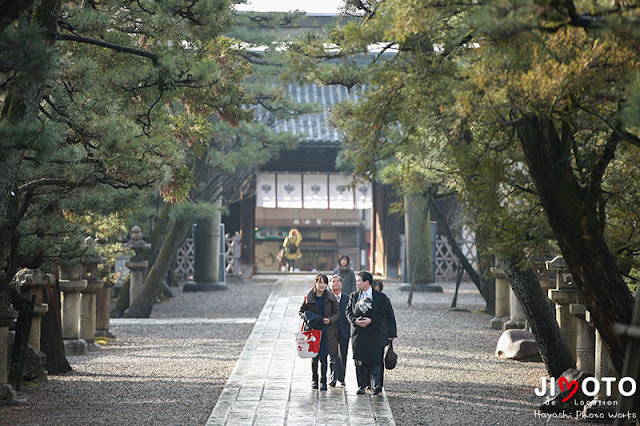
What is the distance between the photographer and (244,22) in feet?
71.7

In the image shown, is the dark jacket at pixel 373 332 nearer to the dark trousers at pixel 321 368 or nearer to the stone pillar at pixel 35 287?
the dark trousers at pixel 321 368

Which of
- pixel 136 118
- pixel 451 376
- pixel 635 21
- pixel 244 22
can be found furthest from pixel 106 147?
pixel 244 22

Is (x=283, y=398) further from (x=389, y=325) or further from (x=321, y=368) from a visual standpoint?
(x=389, y=325)

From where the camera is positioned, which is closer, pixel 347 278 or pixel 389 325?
pixel 389 325

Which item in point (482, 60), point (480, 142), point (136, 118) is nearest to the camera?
point (482, 60)

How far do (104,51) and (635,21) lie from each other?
6198 millimetres

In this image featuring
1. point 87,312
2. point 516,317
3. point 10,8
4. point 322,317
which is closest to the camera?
point 10,8

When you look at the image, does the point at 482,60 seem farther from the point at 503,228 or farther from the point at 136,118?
the point at 136,118

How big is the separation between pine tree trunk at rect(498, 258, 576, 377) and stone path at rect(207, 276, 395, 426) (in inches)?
79.9

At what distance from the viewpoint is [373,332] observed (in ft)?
31.0

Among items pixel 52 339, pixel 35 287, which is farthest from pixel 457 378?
pixel 35 287

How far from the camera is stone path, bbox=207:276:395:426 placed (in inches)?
321

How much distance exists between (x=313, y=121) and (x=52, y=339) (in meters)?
18.3

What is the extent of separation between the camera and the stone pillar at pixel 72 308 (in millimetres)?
12680
